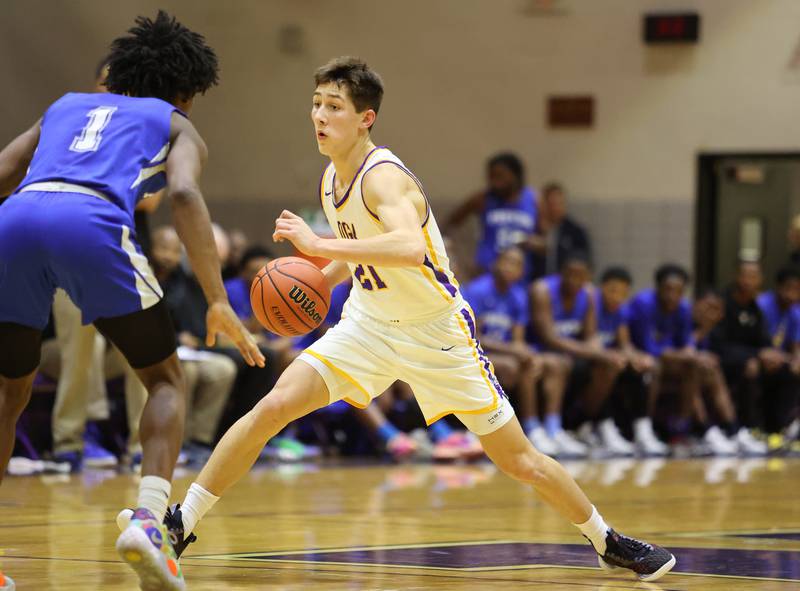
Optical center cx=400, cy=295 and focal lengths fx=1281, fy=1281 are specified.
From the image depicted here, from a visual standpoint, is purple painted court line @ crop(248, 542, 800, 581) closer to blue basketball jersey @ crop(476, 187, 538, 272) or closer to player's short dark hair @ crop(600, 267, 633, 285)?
player's short dark hair @ crop(600, 267, 633, 285)

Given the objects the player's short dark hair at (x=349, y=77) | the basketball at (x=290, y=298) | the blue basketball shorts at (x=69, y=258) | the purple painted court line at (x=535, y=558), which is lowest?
the purple painted court line at (x=535, y=558)

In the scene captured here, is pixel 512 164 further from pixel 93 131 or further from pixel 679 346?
pixel 93 131

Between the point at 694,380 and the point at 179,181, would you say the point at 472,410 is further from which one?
the point at 694,380

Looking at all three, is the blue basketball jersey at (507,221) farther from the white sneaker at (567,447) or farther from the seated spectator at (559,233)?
the white sneaker at (567,447)

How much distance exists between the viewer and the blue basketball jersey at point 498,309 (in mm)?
9820

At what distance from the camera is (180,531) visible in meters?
3.80

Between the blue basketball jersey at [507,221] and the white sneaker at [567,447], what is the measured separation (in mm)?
1744

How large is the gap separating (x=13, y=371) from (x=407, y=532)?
6.19ft

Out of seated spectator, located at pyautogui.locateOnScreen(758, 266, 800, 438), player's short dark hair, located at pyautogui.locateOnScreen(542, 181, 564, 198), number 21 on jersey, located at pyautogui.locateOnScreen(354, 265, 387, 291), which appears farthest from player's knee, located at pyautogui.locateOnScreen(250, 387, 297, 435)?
player's short dark hair, located at pyautogui.locateOnScreen(542, 181, 564, 198)

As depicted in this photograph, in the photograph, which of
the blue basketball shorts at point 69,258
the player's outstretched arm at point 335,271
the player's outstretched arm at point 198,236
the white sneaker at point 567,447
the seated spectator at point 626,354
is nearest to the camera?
the blue basketball shorts at point 69,258

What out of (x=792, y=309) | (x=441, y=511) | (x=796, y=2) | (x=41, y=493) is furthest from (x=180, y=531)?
(x=796, y=2)

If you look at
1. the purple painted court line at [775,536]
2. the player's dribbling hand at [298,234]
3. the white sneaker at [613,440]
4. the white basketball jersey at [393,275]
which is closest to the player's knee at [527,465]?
the white basketball jersey at [393,275]

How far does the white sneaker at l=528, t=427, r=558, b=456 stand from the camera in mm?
9344

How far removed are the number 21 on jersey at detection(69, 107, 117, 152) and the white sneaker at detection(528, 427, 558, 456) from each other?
6.20 m
